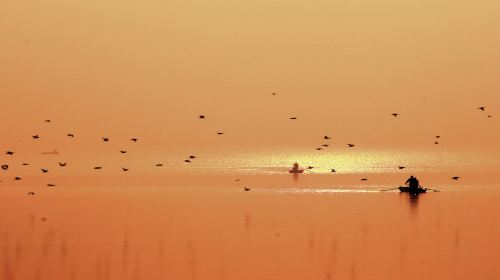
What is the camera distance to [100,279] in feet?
149

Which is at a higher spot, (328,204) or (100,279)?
(328,204)

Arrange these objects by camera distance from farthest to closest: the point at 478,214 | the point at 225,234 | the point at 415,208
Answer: the point at 415,208 → the point at 478,214 → the point at 225,234

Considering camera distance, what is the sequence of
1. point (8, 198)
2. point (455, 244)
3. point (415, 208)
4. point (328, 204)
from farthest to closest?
point (8, 198) < point (328, 204) < point (415, 208) < point (455, 244)

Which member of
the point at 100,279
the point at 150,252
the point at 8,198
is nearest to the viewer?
the point at 100,279

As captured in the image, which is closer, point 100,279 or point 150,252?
point 100,279

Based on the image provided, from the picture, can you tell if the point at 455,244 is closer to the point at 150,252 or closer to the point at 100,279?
the point at 150,252

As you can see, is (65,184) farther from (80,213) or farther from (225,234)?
(225,234)

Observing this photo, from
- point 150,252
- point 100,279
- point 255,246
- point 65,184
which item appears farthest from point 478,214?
point 65,184

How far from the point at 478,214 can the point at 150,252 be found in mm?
29840

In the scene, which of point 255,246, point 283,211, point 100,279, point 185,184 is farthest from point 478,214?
point 185,184

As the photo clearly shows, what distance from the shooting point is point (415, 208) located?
8188cm

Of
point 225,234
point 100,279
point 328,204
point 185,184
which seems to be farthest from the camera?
point 185,184

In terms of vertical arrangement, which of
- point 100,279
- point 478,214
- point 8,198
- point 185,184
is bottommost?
point 100,279

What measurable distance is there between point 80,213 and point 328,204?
19.5m
